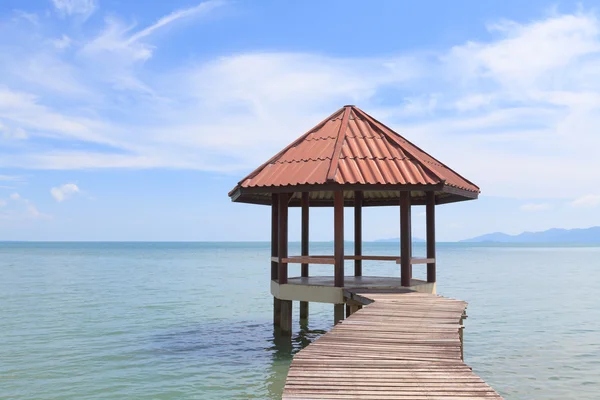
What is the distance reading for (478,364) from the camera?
15016 millimetres

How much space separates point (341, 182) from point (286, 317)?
423 cm

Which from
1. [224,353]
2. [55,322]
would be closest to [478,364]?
[224,353]

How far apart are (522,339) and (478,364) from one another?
16.0ft

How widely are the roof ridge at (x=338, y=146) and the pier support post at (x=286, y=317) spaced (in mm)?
3730

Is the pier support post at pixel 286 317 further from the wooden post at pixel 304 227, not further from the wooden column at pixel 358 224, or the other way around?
the wooden column at pixel 358 224

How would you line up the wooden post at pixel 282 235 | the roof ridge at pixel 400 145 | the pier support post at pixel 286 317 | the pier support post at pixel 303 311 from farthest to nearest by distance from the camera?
the pier support post at pixel 303 311 < the pier support post at pixel 286 317 < the wooden post at pixel 282 235 < the roof ridge at pixel 400 145

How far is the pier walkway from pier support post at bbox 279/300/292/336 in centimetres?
469

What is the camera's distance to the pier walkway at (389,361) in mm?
6418

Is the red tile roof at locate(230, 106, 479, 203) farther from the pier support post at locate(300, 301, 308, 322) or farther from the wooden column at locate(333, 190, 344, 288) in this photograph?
the pier support post at locate(300, 301, 308, 322)

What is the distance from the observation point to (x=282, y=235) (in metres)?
15.1

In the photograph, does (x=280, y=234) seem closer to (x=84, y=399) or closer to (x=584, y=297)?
(x=84, y=399)

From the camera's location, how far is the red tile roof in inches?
529

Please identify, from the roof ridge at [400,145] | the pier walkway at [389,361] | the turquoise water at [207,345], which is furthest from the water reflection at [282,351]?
the roof ridge at [400,145]

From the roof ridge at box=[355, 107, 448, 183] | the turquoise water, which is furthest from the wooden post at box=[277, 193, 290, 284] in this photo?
the roof ridge at box=[355, 107, 448, 183]
